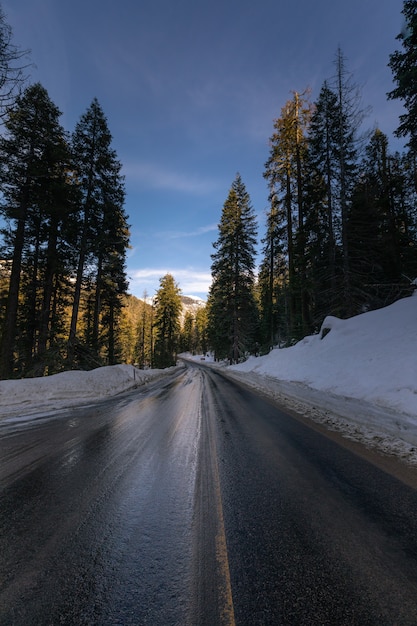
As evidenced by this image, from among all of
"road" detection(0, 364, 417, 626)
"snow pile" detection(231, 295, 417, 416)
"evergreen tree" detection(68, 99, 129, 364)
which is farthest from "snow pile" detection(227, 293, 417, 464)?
"evergreen tree" detection(68, 99, 129, 364)

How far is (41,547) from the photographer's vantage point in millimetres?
2465

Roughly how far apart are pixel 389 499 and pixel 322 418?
12.6ft

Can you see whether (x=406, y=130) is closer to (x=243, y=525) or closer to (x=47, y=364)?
(x=243, y=525)

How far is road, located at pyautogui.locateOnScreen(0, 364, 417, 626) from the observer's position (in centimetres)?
184

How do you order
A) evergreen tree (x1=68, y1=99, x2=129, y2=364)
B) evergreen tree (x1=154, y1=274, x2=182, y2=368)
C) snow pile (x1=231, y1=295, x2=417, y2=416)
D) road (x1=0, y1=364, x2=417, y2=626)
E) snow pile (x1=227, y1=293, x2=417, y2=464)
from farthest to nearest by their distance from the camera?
1. evergreen tree (x1=154, y1=274, x2=182, y2=368)
2. evergreen tree (x1=68, y1=99, x2=129, y2=364)
3. snow pile (x1=231, y1=295, x2=417, y2=416)
4. snow pile (x1=227, y1=293, x2=417, y2=464)
5. road (x1=0, y1=364, x2=417, y2=626)

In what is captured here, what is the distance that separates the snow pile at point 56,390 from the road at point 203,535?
4.07 m

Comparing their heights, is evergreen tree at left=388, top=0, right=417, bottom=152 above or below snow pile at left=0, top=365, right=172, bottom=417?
above

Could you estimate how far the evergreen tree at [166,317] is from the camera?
39.8 m

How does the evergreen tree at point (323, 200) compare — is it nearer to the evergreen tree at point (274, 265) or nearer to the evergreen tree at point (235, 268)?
the evergreen tree at point (274, 265)

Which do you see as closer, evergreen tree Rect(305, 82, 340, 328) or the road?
the road

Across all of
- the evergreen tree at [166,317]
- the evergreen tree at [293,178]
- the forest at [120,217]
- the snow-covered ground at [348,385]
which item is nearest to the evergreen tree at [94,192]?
the forest at [120,217]

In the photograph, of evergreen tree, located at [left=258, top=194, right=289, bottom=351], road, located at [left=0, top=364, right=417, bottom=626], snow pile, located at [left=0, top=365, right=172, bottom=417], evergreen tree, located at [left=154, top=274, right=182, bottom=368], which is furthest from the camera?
evergreen tree, located at [left=154, top=274, right=182, bottom=368]

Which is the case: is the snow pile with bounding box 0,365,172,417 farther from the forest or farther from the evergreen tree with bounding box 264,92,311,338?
the evergreen tree with bounding box 264,92,311,338

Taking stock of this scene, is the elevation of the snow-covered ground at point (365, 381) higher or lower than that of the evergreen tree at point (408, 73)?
lower
